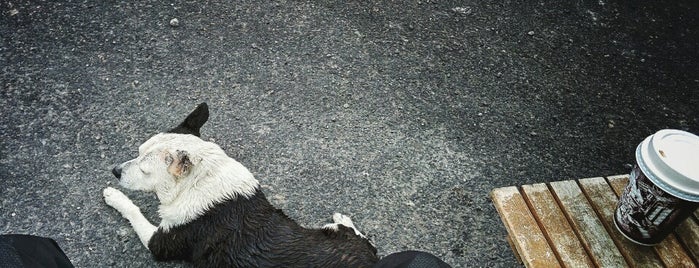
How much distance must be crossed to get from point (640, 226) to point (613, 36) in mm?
3359

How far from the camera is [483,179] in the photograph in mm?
4164

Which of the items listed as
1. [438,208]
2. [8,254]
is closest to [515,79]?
[438,208]

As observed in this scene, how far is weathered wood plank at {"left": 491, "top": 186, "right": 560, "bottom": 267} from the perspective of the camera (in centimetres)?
254

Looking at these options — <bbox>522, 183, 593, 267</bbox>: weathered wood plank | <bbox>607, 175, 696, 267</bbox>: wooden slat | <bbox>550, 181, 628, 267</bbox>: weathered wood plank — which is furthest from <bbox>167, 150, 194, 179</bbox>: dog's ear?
<bbox>607, 175, 696, 267</bbox>: wooden slat

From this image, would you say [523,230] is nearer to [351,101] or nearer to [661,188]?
[661,188]

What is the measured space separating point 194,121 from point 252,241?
79 centimetres

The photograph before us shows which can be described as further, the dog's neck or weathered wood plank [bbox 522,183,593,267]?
the dog's neck

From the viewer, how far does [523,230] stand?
2.64 m

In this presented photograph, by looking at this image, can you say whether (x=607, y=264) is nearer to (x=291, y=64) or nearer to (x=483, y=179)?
(x=483, y=179)

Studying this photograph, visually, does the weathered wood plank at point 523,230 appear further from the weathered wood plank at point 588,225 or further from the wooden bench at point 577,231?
the weathered wood plank at point 588,225

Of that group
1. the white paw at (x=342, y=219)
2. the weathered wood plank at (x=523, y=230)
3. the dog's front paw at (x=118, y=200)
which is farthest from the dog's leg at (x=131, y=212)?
the weathered wood plank at (x=523, y=230)

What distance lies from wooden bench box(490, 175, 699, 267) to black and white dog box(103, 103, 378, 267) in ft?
2.54

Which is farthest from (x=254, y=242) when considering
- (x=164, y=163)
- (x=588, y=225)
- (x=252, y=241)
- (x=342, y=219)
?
(x=588, y=225)

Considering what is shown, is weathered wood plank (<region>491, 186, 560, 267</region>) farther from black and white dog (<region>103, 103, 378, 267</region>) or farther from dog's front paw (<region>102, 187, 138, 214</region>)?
dog's front paw (<region>102, 187, 138, 214</region>)
